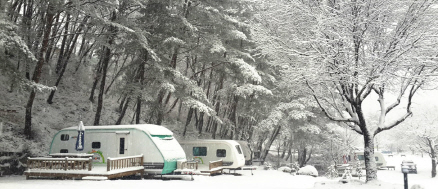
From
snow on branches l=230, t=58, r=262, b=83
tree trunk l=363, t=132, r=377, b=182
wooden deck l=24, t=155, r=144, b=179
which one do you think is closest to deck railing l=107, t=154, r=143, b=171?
wooden deck l=24, t=155, r=144, b=179

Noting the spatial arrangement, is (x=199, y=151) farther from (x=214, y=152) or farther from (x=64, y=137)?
(x=64, y=137)

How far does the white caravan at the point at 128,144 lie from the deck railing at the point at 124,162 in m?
0.28

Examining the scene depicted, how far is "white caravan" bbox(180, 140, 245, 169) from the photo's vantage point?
18.0m

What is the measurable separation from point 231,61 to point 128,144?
28.2 ft

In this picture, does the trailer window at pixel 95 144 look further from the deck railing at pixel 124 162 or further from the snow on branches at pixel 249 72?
the snow on branches at pixel 249 72

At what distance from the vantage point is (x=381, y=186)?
10328 mm

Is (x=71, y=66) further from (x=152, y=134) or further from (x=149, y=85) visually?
(x=152, y=134)

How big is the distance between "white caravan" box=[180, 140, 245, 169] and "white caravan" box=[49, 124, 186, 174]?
419cm

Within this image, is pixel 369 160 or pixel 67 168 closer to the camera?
pixel 369 160

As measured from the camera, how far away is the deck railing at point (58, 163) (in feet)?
39.3

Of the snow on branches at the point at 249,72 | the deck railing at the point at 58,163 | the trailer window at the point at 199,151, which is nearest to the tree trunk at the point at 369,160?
the snow on branches at the point at 249,72

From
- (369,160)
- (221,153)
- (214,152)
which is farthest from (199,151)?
(369,160)

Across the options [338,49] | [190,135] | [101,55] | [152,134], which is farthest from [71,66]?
[338,49]

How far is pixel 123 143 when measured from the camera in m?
13.6
